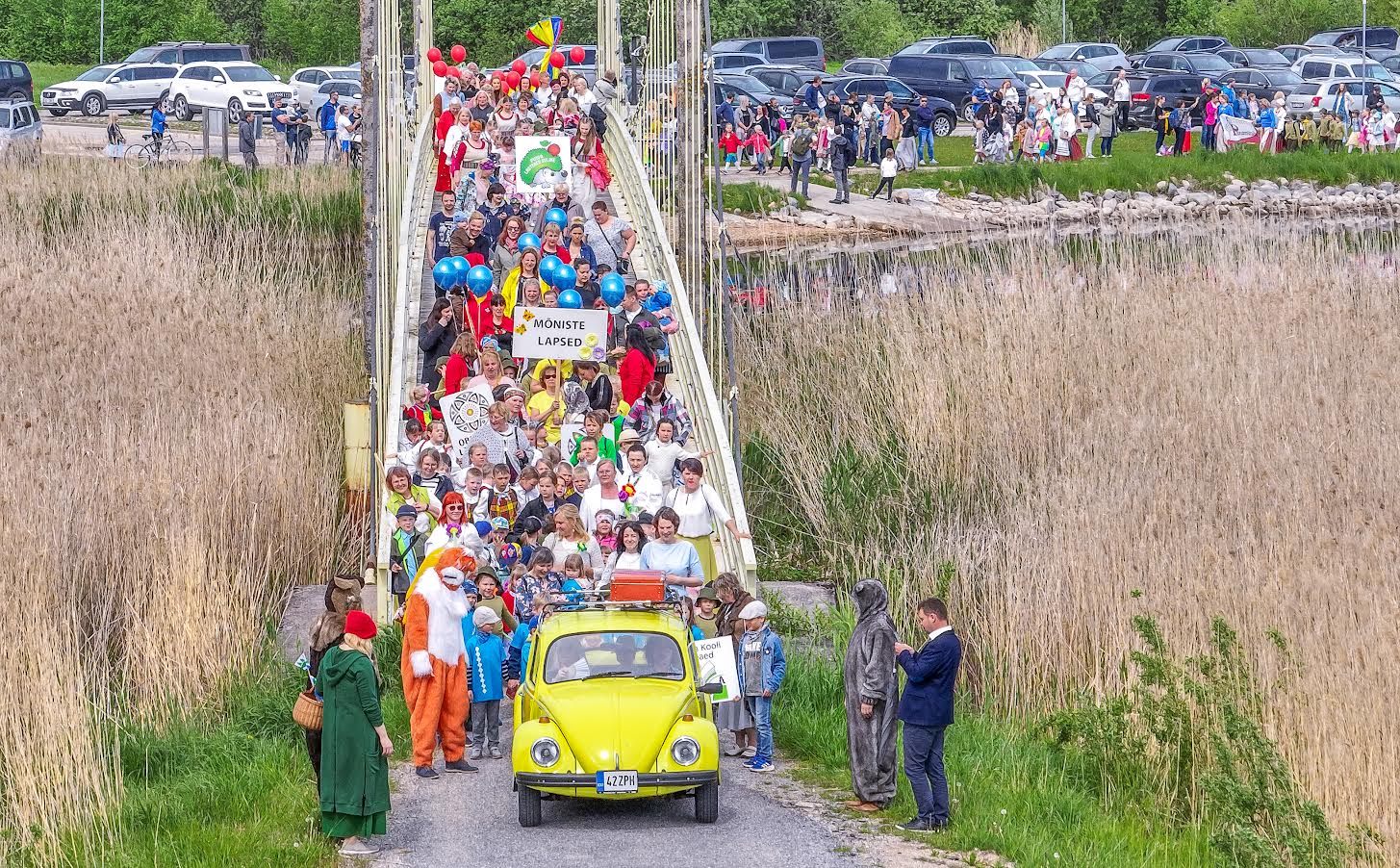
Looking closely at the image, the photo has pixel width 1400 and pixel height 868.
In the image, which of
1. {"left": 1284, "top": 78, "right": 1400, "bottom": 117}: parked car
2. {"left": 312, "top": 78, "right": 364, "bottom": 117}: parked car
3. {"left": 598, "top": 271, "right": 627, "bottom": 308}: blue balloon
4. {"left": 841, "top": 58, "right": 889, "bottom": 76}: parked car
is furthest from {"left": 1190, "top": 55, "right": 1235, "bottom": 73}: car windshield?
{"left": 598, "top": 271, "right": 627, "bottom": 308}: blue balloon

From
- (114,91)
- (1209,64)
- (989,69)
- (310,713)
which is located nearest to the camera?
(310,713)

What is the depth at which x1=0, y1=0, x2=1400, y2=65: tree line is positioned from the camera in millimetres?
64625

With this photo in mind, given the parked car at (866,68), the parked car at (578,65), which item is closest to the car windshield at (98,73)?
the parked car at (578,65)

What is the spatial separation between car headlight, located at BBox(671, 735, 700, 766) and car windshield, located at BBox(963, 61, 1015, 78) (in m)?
36.6

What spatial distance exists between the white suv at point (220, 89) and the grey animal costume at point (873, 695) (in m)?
36.6

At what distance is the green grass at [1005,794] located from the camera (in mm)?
12227

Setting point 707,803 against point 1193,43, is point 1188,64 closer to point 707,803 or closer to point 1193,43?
point 1193,43

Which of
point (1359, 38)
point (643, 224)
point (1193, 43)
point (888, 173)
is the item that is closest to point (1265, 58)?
point (1193, 43)

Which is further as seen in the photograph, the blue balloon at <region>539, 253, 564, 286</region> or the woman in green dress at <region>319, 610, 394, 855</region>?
the blue balloon at <region>539, 253, 564, 286</region>

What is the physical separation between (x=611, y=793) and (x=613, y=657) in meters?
1.02

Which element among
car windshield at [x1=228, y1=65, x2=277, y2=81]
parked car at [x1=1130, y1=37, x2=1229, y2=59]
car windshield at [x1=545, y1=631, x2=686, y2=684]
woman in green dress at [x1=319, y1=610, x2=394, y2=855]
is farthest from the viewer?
parked car at [x1=1130, y1=37, x2=1229, y2=59]

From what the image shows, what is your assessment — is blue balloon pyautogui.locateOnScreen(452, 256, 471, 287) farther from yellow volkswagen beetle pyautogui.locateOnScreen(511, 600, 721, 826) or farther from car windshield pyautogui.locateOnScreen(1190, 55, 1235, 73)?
car windshield pyautogui.locateOnScreen(1190, 55, 1235, 73)

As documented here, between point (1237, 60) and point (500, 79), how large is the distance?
111ft

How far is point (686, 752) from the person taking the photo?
12070 mm
